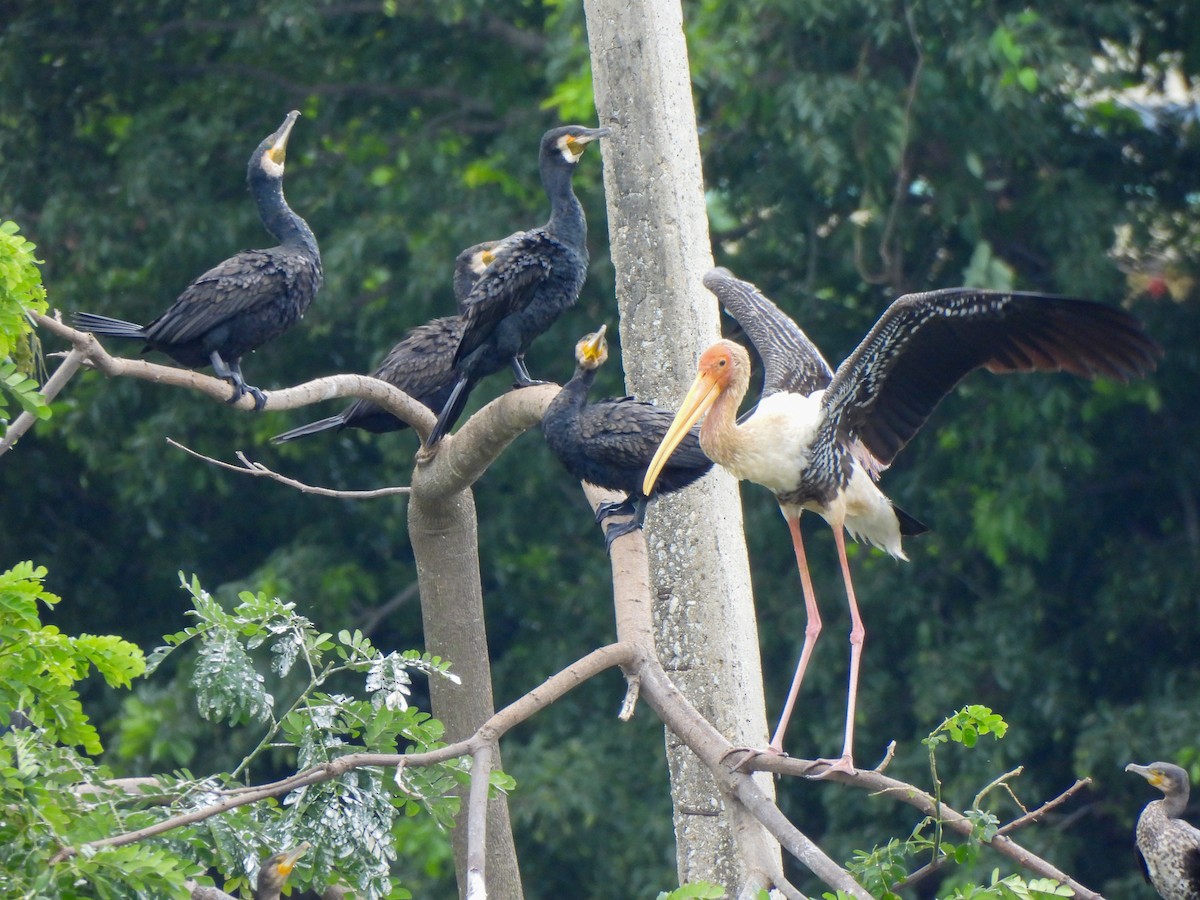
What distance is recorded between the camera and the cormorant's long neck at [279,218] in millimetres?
5230

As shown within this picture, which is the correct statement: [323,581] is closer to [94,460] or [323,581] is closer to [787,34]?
[94,460]

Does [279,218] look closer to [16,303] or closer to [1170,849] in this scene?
[16,303]

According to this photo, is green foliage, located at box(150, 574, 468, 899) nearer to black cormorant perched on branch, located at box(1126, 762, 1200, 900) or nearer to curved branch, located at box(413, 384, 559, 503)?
curved branch, located at box(413, 384, 559, 503)

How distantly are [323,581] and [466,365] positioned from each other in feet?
13.2

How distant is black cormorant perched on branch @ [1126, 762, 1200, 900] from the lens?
508cm

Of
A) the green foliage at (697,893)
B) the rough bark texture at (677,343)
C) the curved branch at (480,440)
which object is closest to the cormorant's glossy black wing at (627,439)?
the curved branch at (480,440)

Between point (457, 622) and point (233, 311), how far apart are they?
4.01ft

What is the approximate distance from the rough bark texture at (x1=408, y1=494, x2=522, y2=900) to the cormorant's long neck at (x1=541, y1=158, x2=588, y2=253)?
0.89m

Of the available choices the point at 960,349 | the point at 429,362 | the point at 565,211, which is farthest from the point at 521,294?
the point at 960,349

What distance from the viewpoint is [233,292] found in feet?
15.9

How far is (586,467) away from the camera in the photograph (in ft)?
15.6

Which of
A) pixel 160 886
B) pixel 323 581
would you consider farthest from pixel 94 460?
pixel 160 886

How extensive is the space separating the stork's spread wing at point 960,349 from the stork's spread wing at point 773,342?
1.28 ft

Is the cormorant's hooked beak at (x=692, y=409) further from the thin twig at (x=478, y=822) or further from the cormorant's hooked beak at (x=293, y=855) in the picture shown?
the cormorant's hooked beak at (x=293, y=855)
